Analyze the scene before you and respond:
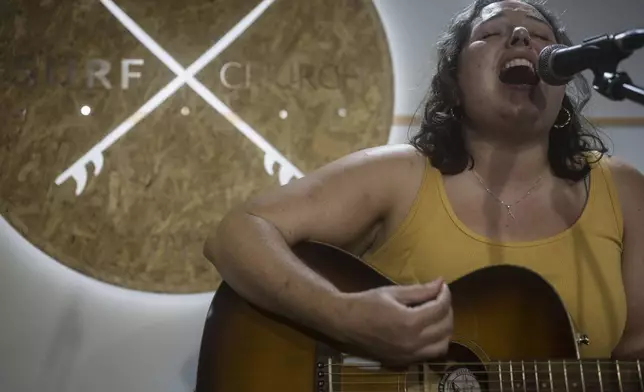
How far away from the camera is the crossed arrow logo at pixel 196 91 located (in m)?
1.42

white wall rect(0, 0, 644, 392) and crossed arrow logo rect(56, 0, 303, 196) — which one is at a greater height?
crossed arrow logo rect(56, 0, 303, 196)

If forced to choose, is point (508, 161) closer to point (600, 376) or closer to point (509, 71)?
point (509, 71)

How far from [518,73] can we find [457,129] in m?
0.19

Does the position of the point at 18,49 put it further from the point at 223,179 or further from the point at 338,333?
the point at 338,333

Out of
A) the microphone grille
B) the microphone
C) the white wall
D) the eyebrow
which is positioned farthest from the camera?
the white wall

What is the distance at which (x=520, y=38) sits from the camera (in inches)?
43.3

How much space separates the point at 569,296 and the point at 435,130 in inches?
16.0

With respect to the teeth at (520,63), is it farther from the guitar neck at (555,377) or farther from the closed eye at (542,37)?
the guitar neck at (555,377)

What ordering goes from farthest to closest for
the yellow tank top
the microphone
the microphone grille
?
the yellow tank top < the microphone grille < the microphone

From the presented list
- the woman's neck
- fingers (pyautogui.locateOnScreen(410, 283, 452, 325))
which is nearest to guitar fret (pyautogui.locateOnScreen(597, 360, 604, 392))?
fingers (pyautogui.locateOnScreen(410, 283, 452, 325))

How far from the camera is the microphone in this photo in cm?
74

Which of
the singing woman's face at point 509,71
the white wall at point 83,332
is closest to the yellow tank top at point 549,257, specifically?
the singing woman's face at point 509,71

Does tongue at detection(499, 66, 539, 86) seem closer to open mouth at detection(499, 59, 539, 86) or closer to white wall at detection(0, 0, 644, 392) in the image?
open mouth at detection(499, 59, 539, 86)

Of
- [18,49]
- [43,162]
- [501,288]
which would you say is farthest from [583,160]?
[18,49]
